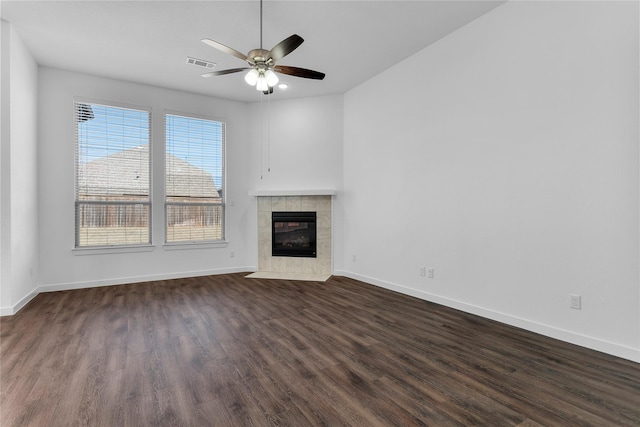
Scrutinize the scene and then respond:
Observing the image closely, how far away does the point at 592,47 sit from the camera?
2582 mm

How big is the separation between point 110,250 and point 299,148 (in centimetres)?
358

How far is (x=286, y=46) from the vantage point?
8.82 feet

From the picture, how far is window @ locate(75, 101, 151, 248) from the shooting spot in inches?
190

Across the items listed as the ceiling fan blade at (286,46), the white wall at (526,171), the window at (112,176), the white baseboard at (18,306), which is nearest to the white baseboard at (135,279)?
the white baseboard at (18,306)

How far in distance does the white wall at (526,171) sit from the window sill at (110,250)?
3987 millimetres

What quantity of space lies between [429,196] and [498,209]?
92 cm

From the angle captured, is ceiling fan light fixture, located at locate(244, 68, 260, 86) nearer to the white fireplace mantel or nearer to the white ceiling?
the white ceiling

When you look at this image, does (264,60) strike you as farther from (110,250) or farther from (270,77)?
(110,250)

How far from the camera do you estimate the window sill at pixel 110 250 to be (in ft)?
15.6

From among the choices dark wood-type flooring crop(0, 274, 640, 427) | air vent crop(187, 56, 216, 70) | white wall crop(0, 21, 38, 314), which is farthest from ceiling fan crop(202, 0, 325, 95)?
white wall crop(0, 21, 38, 314)

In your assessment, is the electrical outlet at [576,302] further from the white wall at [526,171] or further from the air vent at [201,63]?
the air vent at [201,63]

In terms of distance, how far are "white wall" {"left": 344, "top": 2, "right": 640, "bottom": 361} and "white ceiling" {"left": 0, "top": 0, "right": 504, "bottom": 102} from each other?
43 centimetres

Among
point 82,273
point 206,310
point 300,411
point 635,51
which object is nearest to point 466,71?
point 635,51

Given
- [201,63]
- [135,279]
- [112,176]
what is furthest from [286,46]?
[135,279]
